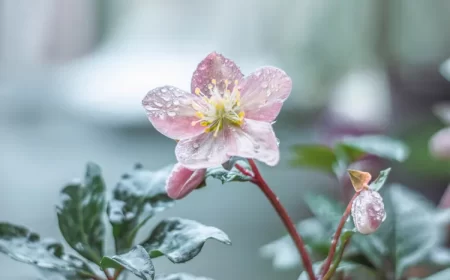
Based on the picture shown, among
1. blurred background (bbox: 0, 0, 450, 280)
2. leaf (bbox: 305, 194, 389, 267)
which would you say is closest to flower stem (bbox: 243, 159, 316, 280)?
leaf (bbox: 305, 194, 389, 267)

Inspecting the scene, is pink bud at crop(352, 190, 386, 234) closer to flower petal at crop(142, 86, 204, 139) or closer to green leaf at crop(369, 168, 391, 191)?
green leaf at crop(369, 168, 391, 191)

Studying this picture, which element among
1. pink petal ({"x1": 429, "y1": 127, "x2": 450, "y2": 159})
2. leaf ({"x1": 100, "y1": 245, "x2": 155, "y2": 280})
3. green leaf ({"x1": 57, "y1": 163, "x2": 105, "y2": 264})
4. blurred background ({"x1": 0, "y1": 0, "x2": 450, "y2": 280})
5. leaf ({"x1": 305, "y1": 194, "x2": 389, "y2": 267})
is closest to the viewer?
leaf ({"x1": 100, "y1": 245, "x2": 155, "y2": 280})

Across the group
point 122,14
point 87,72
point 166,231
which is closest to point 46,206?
point 87,72

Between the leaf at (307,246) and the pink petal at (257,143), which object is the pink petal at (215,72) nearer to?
the pink petal at (257,143)

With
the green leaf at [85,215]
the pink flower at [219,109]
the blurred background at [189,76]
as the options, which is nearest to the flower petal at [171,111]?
the pink flower at [219,109]

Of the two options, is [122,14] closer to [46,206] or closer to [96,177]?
[46,206]

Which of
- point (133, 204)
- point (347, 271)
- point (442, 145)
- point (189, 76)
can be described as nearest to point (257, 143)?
point (133, 204)
